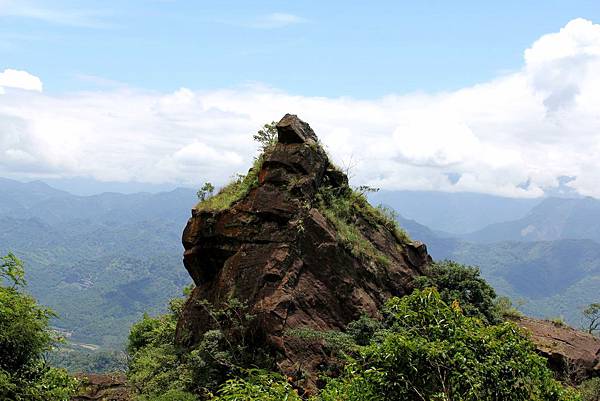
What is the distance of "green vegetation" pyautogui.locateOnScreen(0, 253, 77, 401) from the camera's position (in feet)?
49.9

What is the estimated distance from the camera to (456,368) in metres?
8.93

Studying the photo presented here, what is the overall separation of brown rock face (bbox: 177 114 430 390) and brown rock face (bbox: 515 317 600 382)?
26.4 ft

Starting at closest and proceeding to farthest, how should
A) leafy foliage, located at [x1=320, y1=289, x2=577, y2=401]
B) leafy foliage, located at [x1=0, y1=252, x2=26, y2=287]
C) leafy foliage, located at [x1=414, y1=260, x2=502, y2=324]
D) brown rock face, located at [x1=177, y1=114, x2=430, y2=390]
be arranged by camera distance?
leafy foliage, located at [x1=320, y1=289, x2=577, y2=401]
leafy foliage, located at [x1=0, y1=252, x2=26, y2=287]
brown rock face, located at [x1=177, y1=114, x2=430, y2=390]
leafy foliage, located at [x1=414, y1=260, x2=502, y2=324]

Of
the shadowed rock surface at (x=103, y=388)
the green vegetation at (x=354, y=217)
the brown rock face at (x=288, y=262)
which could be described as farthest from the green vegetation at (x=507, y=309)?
the shadowed rock surface at (x=103, y=388)

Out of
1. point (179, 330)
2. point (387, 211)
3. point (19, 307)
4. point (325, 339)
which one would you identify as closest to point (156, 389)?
point (179, 330)

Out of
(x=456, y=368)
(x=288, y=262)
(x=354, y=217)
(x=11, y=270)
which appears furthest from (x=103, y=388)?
(x=456, y=368)

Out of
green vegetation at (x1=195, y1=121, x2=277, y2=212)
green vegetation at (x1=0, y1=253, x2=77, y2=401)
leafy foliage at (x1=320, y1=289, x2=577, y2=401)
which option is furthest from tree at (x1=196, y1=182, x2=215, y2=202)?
leafy foliage at (x1=320, y1=289, x2=577, y2=401)

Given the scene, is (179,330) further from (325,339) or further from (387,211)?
(387,211)

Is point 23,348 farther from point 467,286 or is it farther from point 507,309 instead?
point 507,309

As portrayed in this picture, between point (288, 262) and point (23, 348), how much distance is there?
11489 mm

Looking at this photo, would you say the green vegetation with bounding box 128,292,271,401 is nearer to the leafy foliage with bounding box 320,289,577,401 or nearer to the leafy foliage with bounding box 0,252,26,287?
the leafy foliage with bounding box 0,252,26,287

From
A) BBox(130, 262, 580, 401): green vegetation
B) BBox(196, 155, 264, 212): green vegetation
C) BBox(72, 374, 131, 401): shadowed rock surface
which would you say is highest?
BBox(196, 155, 264, 212): green vegetation

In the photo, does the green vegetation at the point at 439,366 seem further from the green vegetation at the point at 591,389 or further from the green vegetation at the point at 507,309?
the green vegetation at the point at 507,309

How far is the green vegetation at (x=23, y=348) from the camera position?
15.2 meters
